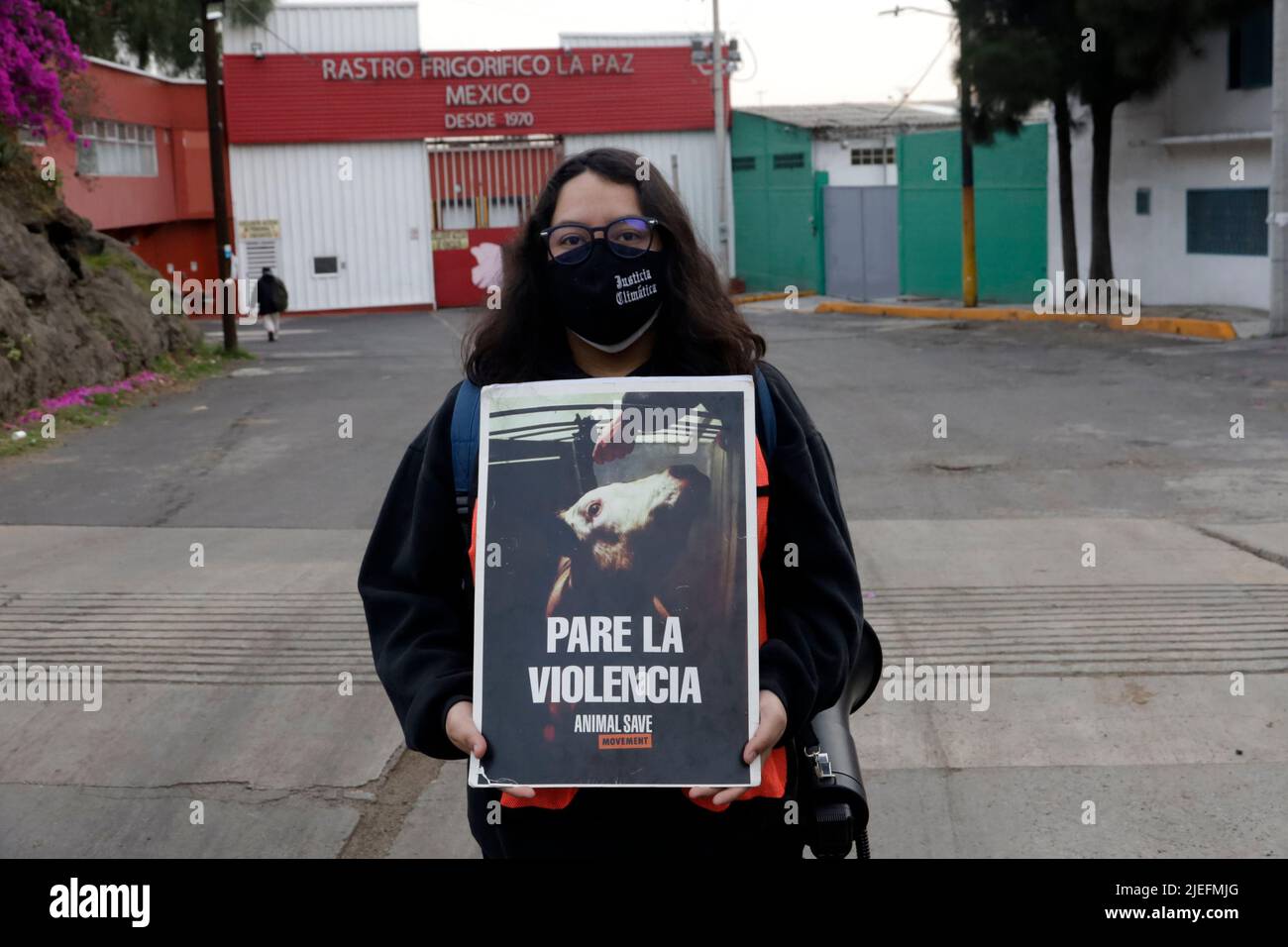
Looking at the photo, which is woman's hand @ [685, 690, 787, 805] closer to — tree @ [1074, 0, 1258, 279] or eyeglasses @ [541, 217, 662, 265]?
eyeglasses @ [541, 217, 662, 265]

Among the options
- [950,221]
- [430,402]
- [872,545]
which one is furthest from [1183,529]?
[950,221]

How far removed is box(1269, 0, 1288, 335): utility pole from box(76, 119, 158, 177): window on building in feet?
70.5

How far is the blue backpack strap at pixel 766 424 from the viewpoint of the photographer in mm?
2467

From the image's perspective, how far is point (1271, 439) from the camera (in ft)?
40.3

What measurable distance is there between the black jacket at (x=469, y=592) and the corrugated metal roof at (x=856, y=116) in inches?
1428

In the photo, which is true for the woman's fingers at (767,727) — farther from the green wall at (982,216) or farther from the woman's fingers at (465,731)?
the green wall at (982,216)

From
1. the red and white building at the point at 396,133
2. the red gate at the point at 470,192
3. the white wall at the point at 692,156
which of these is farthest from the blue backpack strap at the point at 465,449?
the white wall at the point at 692,156

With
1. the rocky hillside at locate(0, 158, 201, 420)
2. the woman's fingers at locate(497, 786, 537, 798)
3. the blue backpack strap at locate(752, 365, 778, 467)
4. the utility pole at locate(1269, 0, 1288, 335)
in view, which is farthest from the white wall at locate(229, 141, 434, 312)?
the woman's fingers at locate(497, 786, 537, 798)

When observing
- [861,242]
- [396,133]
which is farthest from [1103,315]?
[396,133]

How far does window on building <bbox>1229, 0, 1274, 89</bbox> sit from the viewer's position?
2235 centimetres
